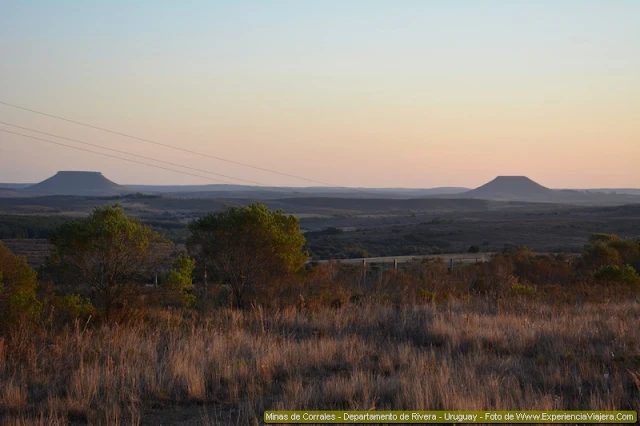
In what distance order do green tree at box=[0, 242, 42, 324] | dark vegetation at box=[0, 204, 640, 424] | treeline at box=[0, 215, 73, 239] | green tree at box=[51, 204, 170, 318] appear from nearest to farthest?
dark vegetation at box=[0, 204, 640, 424] → green tree at box=[0, 242, 42, 324] → green tree at box=[51, 204, 170, 318] → treeline at box=[0, 215, 73, 239]

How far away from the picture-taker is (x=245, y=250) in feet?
49.3

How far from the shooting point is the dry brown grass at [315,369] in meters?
6.29

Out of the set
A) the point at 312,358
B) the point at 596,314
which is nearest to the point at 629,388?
the point at 312,358

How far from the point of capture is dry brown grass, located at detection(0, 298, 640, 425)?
6289 mm

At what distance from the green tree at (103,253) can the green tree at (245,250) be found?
2754mm

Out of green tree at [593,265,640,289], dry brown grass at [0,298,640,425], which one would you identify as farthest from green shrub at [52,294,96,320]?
green tree at [593,265,640,289]

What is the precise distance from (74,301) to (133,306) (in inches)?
52.5

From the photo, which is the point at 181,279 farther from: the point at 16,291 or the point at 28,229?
the point at 28,229

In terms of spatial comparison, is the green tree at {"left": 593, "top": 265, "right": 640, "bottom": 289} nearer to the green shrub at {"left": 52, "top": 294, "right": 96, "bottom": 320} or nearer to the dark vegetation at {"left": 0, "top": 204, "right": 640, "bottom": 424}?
the dark vegetation at {"left": 0, "top": 204, "right": 640, "bottom": 424}

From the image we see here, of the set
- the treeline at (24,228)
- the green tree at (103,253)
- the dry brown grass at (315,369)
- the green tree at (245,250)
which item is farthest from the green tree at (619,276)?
the treeline at (24,228)

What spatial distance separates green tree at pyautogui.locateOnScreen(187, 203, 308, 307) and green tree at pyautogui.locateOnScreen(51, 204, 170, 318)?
2.75 meters

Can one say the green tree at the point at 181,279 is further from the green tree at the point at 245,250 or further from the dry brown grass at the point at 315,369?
the dry brown grass at the point at 315,369

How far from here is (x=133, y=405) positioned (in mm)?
6285

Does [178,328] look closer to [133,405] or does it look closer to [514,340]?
[133,405]
